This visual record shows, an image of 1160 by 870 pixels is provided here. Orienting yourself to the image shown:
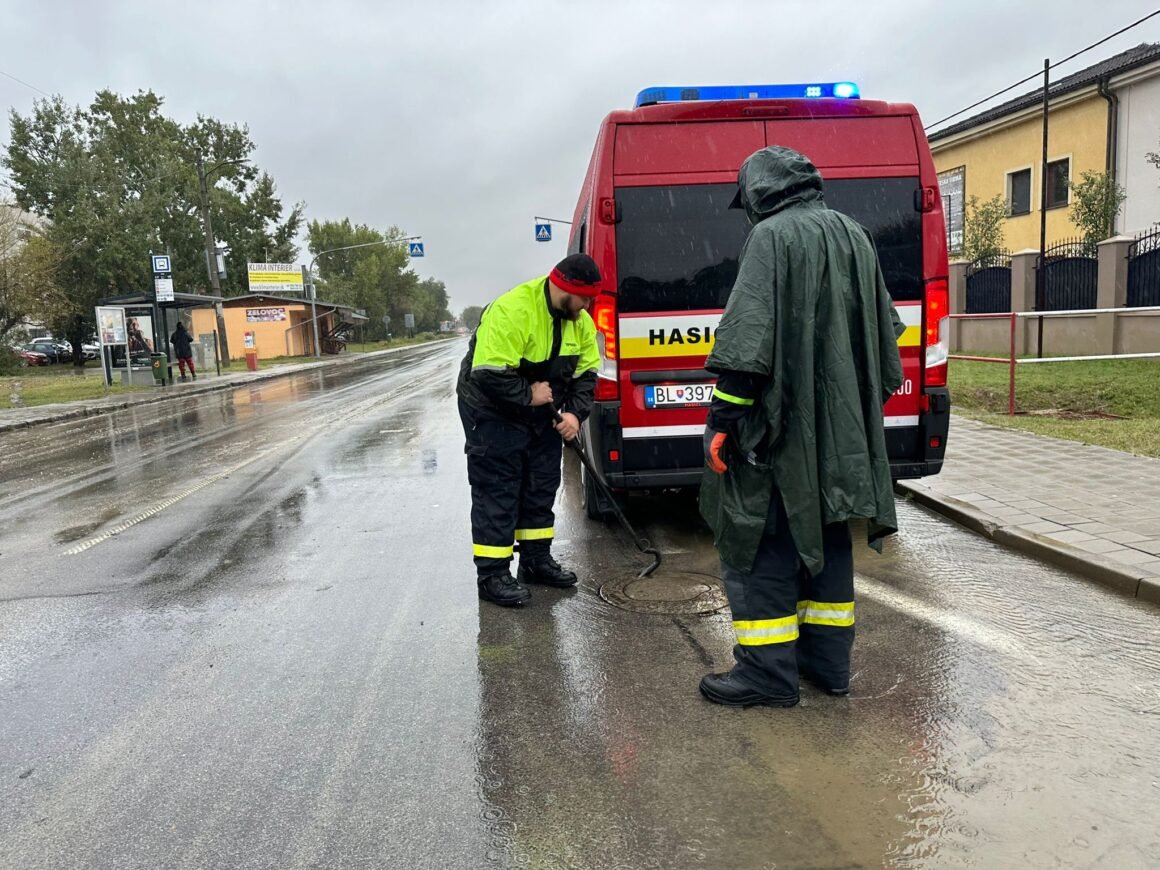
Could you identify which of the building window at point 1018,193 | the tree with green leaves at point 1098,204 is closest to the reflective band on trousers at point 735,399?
the tree with green leaves at point 1098,204

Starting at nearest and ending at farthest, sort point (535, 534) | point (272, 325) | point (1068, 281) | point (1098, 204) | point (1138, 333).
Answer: point (535, 534) → point (1138, 333) → point (1068, 281) → point (1098, 204) → point (272, 325)

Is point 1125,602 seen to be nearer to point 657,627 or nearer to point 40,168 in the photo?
point 657,627

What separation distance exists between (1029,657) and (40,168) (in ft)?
174

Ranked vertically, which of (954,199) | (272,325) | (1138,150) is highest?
(954,199)

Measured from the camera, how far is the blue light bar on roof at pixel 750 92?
5410 millimetres

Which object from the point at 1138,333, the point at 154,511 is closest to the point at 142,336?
the point at 154,511

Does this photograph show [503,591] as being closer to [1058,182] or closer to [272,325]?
[1058,182]

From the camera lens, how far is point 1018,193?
91.4 ft

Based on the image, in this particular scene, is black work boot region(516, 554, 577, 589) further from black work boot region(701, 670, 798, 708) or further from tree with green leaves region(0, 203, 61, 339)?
tree with green leaves region(0, 203, 61, 339)

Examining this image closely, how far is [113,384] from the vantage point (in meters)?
25.5

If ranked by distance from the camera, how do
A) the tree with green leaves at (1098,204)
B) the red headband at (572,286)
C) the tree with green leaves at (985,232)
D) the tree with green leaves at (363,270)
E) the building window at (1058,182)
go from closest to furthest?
the red headband at (572,286) → the tree with green leaves at (1098,204) → the building window at (1058,182) → the tree with green leaves at (985,232) → the tree with green leaves at (363,270)

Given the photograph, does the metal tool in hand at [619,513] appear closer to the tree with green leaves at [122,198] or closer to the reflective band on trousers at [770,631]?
the reflective band on trousers at [770,631]

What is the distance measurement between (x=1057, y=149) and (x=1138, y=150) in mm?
3161

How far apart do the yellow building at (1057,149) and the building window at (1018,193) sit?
0.03 meters
